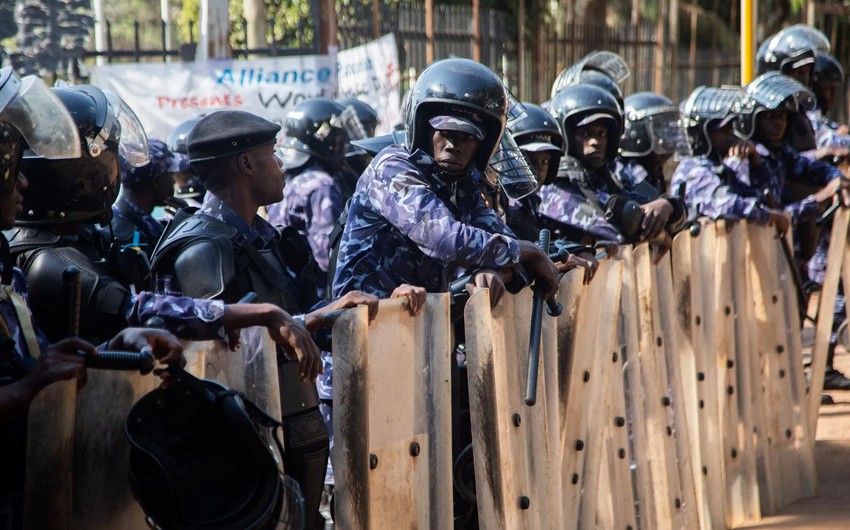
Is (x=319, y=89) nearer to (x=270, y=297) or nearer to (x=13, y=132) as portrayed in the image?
(x=270, y=297)

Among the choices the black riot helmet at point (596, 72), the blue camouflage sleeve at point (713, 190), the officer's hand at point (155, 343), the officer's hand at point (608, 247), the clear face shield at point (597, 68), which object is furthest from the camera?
the clear face shield at point (597, 68)

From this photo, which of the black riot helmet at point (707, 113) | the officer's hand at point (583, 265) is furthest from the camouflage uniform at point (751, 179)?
the officer's hand at point (583, 265)

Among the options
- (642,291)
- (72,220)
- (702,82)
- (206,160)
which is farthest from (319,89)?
(702,82)

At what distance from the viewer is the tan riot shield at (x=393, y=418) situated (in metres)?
3.33

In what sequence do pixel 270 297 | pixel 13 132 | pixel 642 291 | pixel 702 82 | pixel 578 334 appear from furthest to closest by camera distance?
pixel 702 82 → pixel 642 291 → pixel 578 334 → pixel 270 297 → pixel 13 132

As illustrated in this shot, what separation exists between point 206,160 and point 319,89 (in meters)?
6.15

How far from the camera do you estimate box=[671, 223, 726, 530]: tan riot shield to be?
5.74 metres

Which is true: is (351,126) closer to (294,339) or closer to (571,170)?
(571,170)

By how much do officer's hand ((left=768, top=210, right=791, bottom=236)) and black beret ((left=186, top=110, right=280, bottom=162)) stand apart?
3340 mm

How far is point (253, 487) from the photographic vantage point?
266 cm

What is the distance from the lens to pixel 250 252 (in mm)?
3939

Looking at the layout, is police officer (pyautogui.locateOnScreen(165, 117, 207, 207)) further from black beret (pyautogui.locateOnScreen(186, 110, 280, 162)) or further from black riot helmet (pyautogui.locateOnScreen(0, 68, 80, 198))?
black riot helmet (pyautogui.locateOnScreen(0, 68, 80, 198))

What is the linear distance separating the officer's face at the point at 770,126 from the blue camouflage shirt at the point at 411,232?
3.91m

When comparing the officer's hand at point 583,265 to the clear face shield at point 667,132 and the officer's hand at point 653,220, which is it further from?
the clear face shield at point 667,132
